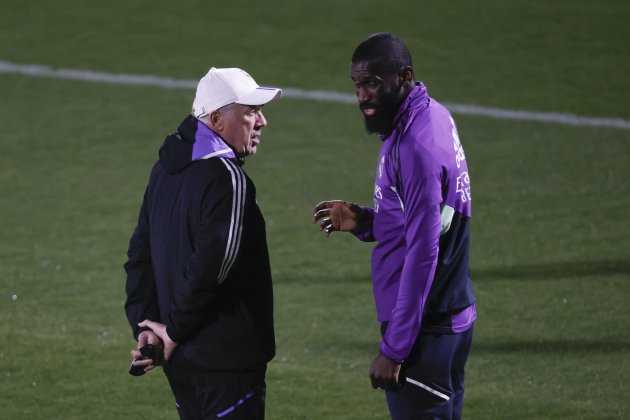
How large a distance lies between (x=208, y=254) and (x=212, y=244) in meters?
0.04

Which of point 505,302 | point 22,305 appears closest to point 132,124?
point 22,305

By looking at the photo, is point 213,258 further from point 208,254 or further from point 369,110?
point 369,110

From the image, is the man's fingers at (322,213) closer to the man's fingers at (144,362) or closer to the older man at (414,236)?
the older man at (414,236)

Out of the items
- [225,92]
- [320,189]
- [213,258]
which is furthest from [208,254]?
[320,189]

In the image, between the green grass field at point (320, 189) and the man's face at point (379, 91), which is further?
the green grass field at point (320, 189)

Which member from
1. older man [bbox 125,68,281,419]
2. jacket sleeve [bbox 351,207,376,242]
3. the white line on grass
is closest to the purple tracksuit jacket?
jacket sleeve [bbox 351,207,376,242]

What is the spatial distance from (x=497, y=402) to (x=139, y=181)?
482 cm

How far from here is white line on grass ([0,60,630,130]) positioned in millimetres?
11117

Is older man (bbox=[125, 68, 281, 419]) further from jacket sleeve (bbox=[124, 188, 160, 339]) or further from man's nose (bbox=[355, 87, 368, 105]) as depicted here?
man's nose (bbox=[355, 87, 368, 105])

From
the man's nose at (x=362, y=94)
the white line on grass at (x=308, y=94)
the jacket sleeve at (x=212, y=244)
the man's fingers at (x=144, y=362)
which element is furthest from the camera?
the white line on grass at (x=308, y=94)

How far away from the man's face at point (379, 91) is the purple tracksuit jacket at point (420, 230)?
1.4 inches

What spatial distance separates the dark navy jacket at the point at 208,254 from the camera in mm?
3625

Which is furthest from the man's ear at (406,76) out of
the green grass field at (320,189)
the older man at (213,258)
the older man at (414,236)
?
the green grass field at (320,189)

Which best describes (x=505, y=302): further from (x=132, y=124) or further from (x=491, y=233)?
(x=132, y=124)
